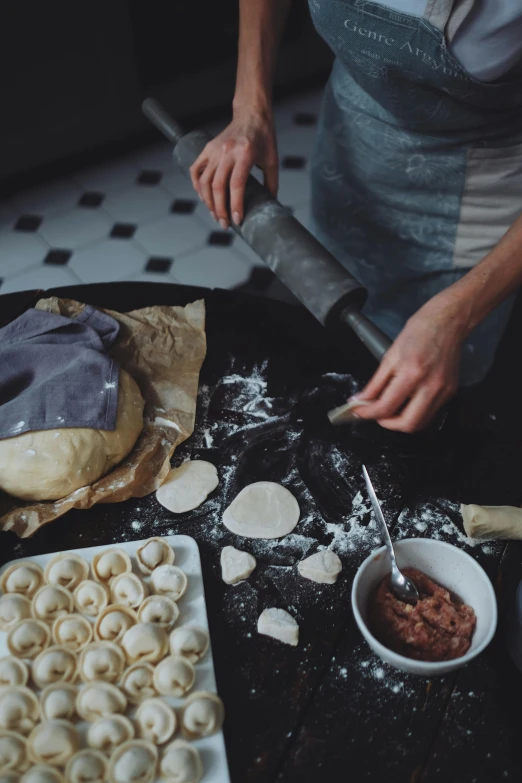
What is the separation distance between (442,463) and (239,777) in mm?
675

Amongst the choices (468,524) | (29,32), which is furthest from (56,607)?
(29,32)

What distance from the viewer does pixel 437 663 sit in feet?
3.24

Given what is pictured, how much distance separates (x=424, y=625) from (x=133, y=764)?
47 centimetres

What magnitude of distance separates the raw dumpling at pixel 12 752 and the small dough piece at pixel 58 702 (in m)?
0.05

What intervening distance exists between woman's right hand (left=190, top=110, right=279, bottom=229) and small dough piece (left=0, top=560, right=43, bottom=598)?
77 cm

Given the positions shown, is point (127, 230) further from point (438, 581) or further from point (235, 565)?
point (438, 581)

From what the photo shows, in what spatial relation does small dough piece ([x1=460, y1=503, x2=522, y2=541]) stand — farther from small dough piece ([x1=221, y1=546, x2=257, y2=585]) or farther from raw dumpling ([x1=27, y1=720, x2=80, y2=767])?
raw dumpling ([x1=27, y1=720, x2=80, y2=767])

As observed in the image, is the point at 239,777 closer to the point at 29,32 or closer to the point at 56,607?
the point at 56,607

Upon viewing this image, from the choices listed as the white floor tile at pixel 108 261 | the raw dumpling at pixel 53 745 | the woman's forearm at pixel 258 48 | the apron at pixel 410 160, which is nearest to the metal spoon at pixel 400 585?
the raw dumpling at pixel 53 745

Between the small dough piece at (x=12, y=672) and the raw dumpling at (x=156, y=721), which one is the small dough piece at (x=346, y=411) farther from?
the small dough piece at (x=12, y=672)

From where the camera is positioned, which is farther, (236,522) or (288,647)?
(236,522)

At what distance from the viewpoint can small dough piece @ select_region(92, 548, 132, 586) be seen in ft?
3.84

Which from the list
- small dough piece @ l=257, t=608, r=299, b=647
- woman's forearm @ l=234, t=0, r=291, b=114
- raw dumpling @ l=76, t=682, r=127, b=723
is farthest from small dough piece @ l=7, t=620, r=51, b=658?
woman's forearm @ l=234, t=0, r=291, b=114

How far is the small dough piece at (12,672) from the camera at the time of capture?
1.04 metres
